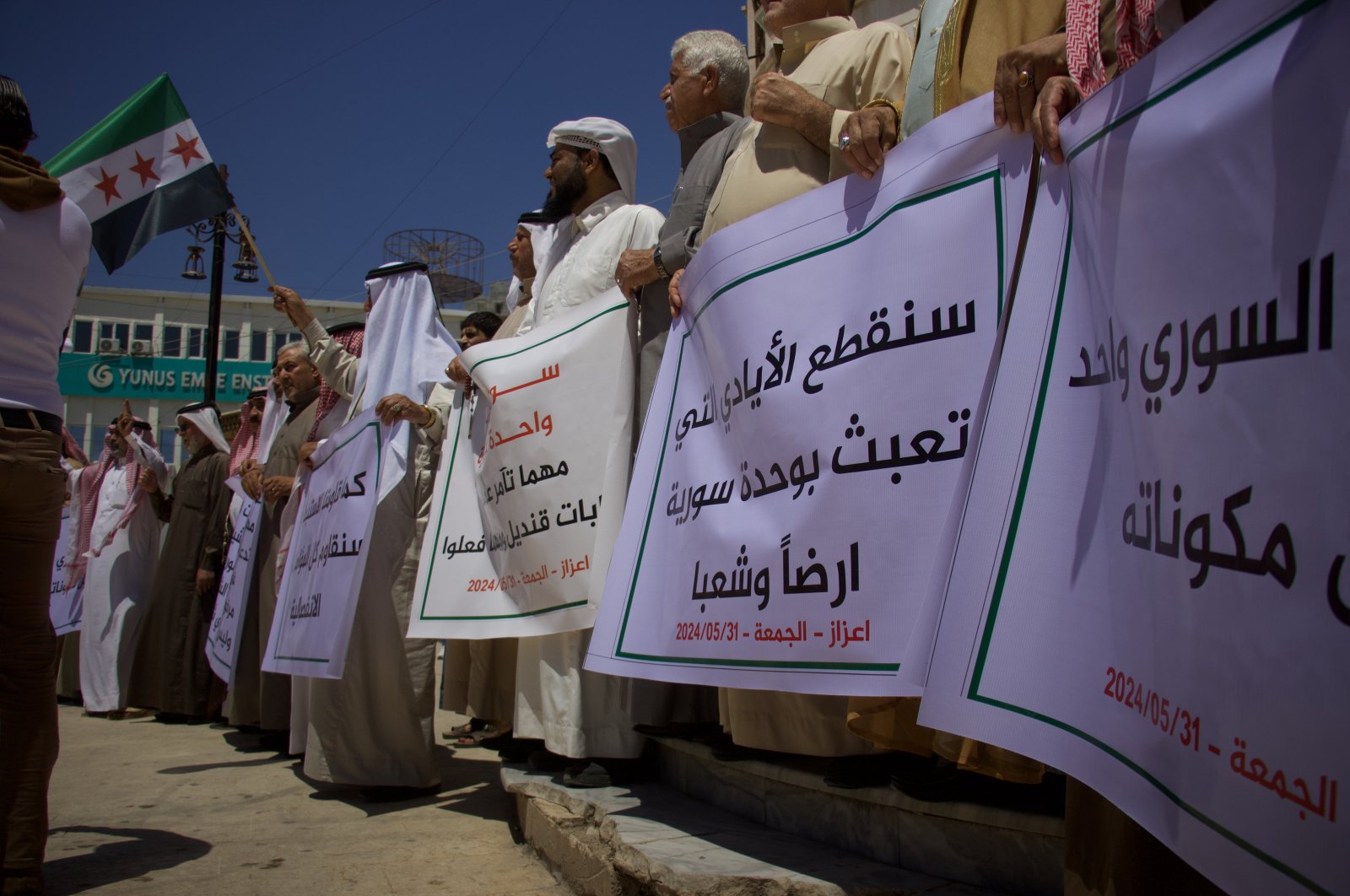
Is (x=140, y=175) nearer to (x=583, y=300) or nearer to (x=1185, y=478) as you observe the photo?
(x=583, y=300)

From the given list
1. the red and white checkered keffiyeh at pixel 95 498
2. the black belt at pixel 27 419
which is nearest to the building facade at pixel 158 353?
the red and white checkered keffiyeh at pixel 95 498

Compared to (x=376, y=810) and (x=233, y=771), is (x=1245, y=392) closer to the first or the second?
(x=376, y=810)

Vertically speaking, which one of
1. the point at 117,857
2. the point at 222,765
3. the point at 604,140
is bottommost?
the point at 222,765

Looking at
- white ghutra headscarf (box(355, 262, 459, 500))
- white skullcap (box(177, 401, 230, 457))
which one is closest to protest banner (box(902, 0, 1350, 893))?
white ghutra headscarf (box(355, 262, 459, 500))

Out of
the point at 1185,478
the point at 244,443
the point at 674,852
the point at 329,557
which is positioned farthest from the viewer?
the point at 244,443

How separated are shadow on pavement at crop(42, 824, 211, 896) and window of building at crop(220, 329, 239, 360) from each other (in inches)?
1798

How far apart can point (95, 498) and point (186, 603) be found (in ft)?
7.70

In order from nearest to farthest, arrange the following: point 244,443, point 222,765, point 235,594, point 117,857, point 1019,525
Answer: point 1019,525 → point 117,857 → point 222,765 → point 235,594 → point 244,443

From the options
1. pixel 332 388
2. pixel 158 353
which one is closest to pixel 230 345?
pixel 158 353

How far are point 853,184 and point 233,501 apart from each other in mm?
5456

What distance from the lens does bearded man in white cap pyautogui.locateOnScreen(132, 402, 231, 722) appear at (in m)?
6.98

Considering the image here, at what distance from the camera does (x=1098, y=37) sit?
5.78 feet

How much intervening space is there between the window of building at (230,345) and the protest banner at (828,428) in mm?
47347

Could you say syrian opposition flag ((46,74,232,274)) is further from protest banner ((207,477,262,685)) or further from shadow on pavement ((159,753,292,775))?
shadow on pavement ((159,753,292,775))
